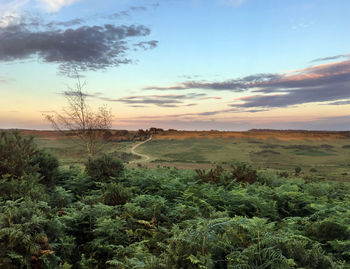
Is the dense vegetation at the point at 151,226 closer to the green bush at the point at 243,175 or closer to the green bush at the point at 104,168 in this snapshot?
the green bush at the point at 104,168

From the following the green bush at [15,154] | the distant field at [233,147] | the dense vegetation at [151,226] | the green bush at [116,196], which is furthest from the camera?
the distant field at [233,147]

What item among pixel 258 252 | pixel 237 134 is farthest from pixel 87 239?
pixel 237 134

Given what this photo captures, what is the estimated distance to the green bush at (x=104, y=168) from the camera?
9883mm

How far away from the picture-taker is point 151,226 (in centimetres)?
536

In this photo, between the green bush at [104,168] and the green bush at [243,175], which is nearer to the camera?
the green bush at [104,168]

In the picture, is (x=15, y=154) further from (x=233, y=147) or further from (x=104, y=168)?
(x=233, y=147)

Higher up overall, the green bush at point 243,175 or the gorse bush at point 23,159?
the gorse bush at point 23,159

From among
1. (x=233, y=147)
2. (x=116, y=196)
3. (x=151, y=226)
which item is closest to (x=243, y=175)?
(x=116, y=196)

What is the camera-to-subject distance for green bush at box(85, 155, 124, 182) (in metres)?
9.88

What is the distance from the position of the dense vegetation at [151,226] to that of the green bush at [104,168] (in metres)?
0.05

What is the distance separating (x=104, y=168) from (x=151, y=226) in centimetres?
541

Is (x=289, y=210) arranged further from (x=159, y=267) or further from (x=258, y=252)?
(x=159, y=267)

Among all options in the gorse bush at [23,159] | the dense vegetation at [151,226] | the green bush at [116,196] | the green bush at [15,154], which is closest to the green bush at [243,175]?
the dense vegetation at [151,226]

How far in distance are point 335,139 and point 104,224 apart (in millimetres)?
72729
